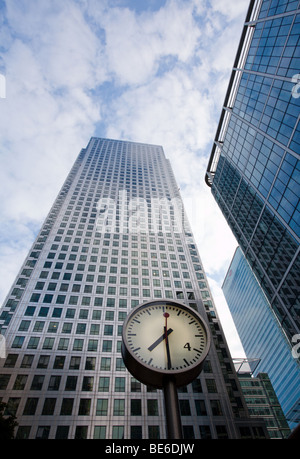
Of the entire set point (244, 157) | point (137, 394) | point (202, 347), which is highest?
point (202, 347)

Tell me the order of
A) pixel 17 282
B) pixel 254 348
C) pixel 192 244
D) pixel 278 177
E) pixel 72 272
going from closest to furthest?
pixel 278 177 < pixel 17 282 < pixel 72 272 < pixel 192 244 < pixel 254 348

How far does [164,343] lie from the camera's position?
10.4ft

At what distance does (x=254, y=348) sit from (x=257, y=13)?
99121 mm

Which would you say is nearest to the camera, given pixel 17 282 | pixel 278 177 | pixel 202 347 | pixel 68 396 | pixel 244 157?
pixel 202 347

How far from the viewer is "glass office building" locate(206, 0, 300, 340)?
114ft

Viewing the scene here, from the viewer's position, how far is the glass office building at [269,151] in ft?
114

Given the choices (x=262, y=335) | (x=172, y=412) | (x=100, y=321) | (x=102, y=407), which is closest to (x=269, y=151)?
(x=100, y=321)

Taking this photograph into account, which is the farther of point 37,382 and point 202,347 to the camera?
point 37,382

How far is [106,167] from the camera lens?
80188mm

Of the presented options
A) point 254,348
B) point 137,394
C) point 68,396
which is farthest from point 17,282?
point 254,348

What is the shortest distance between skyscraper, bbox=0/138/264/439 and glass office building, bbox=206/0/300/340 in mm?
11349

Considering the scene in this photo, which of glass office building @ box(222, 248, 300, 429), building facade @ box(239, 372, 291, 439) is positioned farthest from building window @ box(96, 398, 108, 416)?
building facade @ box(239, 372, 291, 439)

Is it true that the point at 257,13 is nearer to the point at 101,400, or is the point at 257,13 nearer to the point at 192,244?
the point at 192,244

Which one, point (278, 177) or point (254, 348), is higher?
point (278, 177)
